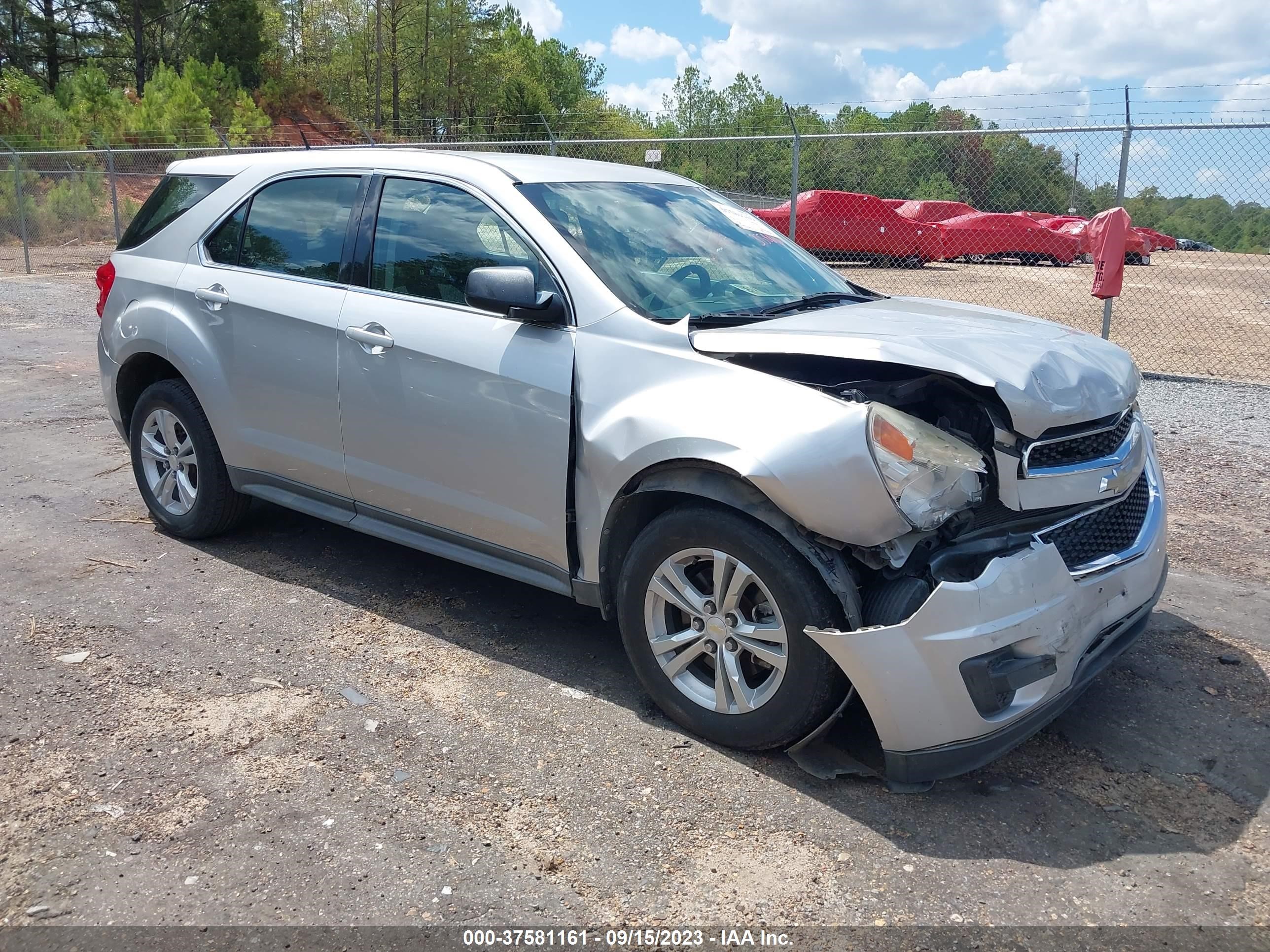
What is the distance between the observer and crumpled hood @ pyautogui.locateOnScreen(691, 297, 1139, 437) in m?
3.00

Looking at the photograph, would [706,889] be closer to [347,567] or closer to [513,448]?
[513,448]

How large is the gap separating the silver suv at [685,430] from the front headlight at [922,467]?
0.03ft

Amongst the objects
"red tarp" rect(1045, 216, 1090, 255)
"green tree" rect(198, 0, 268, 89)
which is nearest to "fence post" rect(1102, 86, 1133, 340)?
"red tarp" rect(1045, 216, 1090, 255)

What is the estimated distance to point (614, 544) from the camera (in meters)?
3.50

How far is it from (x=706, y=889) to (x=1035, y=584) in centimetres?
124

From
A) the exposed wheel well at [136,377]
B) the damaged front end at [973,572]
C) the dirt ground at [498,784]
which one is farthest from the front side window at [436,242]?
the exposed wheel well at [136,377]

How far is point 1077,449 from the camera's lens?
10.5 ft

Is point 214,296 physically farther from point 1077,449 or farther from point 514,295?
point 1077,449

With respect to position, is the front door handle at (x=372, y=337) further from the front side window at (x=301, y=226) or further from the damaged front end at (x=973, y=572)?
the damaged front end at (x=973, y=572)

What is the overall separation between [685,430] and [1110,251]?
24.0ft

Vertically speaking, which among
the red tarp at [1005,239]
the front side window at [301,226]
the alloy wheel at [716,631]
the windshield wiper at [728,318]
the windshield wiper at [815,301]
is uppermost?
the red tarp at [1005,239]

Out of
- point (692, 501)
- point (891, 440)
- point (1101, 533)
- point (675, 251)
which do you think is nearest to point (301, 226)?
point (675, 251)

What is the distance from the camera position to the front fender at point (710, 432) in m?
2.87

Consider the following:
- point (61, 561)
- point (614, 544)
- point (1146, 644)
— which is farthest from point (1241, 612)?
point (61, 561)
